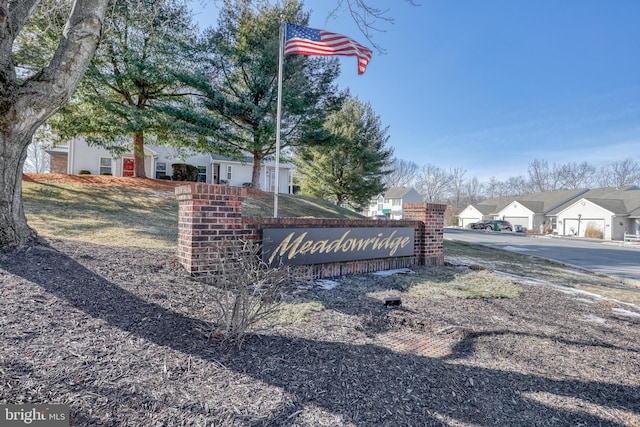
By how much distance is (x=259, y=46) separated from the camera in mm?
13562

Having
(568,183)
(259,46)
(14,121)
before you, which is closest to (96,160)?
(259,46)

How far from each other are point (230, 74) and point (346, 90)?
18.9 ft

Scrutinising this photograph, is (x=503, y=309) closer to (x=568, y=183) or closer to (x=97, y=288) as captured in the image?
(x=97, y=288)

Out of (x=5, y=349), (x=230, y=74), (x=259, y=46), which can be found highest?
(x=259, y=46)

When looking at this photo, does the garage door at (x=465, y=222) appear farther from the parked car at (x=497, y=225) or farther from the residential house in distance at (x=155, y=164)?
the residential house in distance at (x=155, y=164)

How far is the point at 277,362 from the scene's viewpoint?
2.39m

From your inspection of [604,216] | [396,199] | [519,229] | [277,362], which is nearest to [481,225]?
[519,229]

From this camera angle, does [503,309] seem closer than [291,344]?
No

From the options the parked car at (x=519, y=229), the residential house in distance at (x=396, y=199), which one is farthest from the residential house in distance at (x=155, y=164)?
the parked car at (x=519, y=229)

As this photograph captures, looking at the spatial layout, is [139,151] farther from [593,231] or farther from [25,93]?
[593,231]

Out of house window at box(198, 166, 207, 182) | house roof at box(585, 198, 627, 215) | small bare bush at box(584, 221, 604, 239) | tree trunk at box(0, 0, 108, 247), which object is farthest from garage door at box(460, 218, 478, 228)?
tree trunk at box(0, 0, 108, 247)

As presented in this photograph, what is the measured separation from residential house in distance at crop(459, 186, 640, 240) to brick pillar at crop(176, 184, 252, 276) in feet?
129

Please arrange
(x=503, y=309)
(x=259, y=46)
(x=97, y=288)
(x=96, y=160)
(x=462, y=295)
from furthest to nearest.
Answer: (x=96, y=160)
(x=259, y=46)
(x=462, y=295)
(x=503, y=309)
(x=97, y=288)

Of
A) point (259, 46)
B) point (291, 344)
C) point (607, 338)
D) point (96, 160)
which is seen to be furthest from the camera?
point (96, 160)
